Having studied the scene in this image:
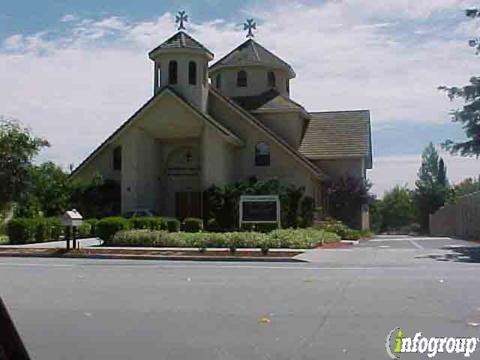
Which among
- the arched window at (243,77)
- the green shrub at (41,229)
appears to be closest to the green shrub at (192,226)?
the green shrub at (41,229)

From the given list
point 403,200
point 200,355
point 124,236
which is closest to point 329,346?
point 200,355

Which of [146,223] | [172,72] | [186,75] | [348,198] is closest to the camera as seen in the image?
[146,223]

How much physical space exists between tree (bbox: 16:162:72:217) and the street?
2264 cm

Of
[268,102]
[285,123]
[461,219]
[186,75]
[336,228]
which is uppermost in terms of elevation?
[186,75]

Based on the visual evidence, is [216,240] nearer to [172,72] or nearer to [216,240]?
[216,240]

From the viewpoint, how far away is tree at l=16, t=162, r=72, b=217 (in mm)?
41969

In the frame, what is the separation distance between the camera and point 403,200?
80.4m

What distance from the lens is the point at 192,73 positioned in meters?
43.9

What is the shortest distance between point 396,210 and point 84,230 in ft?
158

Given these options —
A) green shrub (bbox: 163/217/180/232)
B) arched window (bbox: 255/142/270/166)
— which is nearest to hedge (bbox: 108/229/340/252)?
green shrub (bbox: 163/217/180/232)

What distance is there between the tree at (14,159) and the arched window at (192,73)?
9.19 m

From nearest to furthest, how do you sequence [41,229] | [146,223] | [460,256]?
1. [460,256]
2. [41,229]
3. [146,223]

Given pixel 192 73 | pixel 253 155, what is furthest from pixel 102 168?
pixel 253 155

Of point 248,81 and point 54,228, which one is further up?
point 248,81
